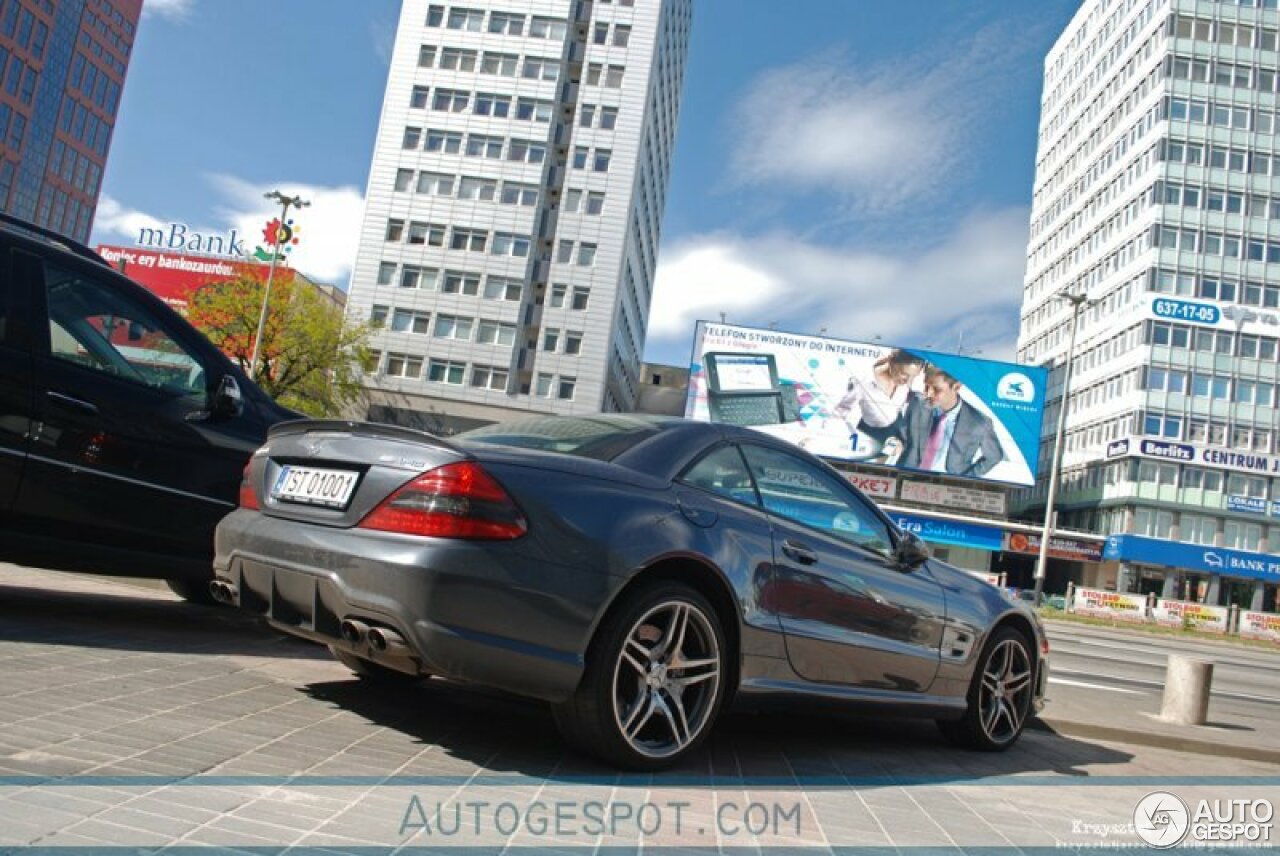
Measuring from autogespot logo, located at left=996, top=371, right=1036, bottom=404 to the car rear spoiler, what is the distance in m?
56.6

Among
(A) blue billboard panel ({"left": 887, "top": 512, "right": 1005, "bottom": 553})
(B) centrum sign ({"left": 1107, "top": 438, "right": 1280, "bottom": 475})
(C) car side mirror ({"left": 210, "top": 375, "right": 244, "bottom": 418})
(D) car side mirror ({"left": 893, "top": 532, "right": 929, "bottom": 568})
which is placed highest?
(B) centrum sign ({"left": 1107, "top": 438, "right": 1280, "bottom": 475})

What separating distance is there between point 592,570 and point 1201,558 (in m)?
66.9

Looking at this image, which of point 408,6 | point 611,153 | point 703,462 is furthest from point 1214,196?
point 703,462

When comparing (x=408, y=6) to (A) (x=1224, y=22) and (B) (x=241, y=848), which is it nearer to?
(A) (x=1224, y=22)

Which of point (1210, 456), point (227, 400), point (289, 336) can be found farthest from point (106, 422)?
point (1210, 456)

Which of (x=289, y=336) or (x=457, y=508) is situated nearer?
(x=457, y=508)

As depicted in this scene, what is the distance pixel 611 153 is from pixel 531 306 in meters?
11.3

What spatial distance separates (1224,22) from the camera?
67125 millimetres

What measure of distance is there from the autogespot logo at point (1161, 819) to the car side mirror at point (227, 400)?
466 cm

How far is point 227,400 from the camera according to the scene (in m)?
5.31

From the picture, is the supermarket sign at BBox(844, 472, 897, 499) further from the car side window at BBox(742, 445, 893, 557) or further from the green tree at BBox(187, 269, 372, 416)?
the car side window at BBox(742, 445, 893, 557)

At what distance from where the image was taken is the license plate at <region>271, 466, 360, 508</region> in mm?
3621

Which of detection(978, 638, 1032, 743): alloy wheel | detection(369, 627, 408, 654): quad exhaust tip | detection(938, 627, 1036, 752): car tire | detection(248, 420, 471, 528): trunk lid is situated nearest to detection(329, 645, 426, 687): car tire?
detection(248, 420, 471, 528): trunk lid

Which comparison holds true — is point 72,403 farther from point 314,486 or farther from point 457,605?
point 457,605
